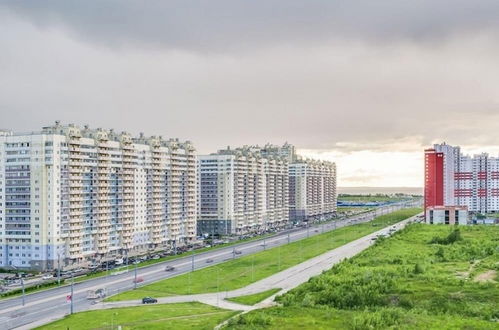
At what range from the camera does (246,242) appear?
122250 mm

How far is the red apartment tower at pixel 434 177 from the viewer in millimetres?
172625

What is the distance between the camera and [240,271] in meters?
82.7

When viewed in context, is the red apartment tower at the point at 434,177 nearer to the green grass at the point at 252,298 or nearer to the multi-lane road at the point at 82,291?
the multi-lane road at the point at 82,291

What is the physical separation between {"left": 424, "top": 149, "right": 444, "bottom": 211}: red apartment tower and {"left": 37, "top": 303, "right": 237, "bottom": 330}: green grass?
414 ft

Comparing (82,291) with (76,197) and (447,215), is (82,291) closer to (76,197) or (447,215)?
(76,197)

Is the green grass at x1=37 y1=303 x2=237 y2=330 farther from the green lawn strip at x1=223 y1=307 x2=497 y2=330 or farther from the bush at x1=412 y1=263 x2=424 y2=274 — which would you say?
the bush at x1=412 y1=263 x2=424 y2=274

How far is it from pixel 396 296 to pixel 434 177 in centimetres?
12294

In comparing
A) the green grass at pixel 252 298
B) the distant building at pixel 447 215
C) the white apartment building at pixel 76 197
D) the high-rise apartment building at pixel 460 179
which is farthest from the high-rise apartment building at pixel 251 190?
the green grass at pixel 252 298

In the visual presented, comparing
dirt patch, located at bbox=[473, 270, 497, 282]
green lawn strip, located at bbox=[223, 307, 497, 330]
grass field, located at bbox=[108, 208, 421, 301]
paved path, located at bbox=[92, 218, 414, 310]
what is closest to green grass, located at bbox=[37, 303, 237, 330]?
paved path, located at bbox=[92, 218, 414, 310]

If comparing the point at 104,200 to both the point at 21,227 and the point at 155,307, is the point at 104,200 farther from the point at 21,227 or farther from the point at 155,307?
the point at 155,307

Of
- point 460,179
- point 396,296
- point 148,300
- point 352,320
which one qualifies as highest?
point 460,179

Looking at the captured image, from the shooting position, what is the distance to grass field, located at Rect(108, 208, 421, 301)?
225ft

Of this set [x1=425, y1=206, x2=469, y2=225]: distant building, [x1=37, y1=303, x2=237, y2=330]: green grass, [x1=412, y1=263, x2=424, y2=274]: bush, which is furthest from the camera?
[x1=425, y1=206, x2=469, y2=225]: distant building

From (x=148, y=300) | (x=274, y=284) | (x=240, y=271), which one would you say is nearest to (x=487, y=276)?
(x=274, y=284)
